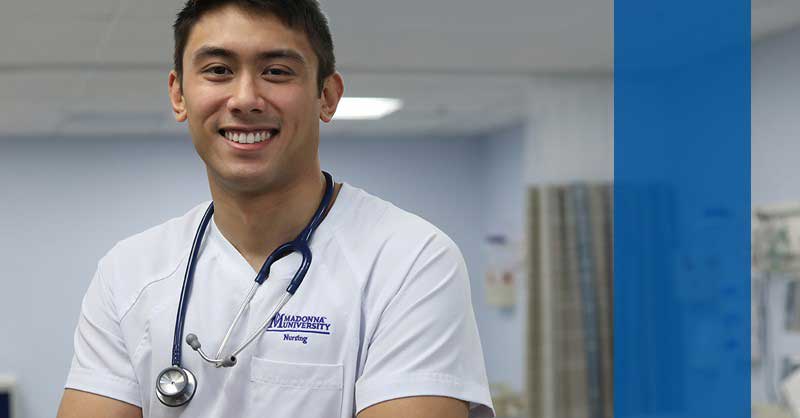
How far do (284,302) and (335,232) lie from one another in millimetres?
101

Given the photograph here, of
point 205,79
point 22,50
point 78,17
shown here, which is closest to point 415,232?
point 205,79

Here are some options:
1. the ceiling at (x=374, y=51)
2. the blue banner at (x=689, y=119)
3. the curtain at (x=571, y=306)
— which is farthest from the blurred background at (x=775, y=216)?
the blue banner at (x=689, y=119)

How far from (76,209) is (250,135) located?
17.7ft

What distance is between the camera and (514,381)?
586cm

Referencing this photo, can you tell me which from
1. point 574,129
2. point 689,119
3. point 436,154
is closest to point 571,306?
point 574,129

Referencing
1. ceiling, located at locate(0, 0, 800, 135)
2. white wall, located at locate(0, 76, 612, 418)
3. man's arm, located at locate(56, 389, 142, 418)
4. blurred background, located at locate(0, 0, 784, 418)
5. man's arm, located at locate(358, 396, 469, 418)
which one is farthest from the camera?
white wall, located at locate(0, 76, 612, 418)

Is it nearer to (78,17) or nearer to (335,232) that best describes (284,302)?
(335,232)

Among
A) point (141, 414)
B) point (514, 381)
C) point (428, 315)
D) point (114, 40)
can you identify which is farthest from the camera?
point (514, 381)

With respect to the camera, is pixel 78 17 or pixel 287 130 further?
pixel 78 17

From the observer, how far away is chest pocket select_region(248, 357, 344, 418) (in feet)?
3.29

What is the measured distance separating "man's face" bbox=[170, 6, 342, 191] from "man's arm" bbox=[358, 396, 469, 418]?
0.85 feet

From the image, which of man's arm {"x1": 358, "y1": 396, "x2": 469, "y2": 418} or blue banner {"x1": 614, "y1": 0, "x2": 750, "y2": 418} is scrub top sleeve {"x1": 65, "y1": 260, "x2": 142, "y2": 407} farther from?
blue banner {"x1": 614, "y1": 0, "x2": 750, "y2": 418}

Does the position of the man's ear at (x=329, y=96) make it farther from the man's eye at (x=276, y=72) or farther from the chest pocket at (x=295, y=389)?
the chest pocket at (x=295, y=389)

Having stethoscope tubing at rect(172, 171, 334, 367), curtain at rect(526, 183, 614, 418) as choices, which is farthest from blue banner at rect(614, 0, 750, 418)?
curtain at rect(526, 183, 614, 418)
